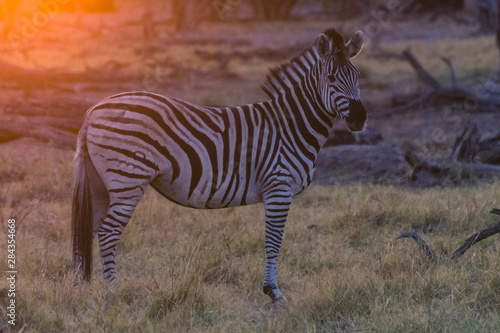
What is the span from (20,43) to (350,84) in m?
15.7

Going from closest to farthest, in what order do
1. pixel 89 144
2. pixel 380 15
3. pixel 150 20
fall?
pixel 89 144 < pixel 150 20 < pixel 380 15

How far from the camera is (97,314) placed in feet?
15.5

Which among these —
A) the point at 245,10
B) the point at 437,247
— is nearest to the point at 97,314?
the point at 437,247

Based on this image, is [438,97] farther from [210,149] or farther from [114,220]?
[114,220]

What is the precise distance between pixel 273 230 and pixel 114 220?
122cm

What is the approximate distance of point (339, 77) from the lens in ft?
17.8

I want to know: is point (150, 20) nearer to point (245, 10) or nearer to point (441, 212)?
point (245, 10)

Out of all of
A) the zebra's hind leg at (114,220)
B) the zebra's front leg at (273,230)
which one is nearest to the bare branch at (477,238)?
the zebra's front leg at (273,230)

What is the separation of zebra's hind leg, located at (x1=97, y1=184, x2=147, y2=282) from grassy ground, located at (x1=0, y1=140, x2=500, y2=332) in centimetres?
16

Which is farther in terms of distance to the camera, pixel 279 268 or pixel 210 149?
pixel 279 268

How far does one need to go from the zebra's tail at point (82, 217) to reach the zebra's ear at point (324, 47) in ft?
6.22

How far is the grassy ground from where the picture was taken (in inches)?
190

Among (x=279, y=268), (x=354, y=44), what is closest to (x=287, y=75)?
(x=354, y=44)

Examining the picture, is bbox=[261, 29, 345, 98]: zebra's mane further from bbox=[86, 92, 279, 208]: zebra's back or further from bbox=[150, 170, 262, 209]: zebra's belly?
bbox=[150, 170, 262, 209]: zebra's belly
